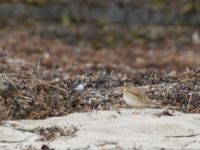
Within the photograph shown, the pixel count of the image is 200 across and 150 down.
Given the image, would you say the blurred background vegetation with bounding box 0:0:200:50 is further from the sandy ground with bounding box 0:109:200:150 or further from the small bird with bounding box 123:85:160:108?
the sandy ground with bounding box 0:109:200:150

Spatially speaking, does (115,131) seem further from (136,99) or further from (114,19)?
(114,19)

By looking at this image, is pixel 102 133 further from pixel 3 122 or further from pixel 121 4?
pixel 121 4

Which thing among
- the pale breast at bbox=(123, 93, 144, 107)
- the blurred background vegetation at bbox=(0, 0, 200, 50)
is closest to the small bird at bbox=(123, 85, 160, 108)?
the pale breast at bbox=(123, 93, 144, 107)

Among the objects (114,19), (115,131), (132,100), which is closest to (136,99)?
(132,100)

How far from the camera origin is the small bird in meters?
5.70

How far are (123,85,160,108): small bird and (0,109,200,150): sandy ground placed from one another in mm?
59

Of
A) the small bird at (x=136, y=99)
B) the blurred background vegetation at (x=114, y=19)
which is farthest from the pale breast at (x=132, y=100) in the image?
the blurred background vegetation at (x=114, y=19)

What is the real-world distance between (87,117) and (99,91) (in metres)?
0.73

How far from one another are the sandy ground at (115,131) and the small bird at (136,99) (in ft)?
0.20

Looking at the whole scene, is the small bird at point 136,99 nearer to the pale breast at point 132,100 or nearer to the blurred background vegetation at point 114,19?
the pale breast at point 132,100

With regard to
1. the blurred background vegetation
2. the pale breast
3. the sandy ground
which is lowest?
the sandy ground

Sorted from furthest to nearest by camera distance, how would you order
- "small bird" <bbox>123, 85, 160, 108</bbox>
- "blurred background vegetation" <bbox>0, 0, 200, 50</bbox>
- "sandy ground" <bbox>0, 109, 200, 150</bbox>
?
"blurred background vegetation" <bbox>0, 0, 200, 50</bbox>
"small bird" <bbox>123, 85, 160, 108</bbox>
"sandy ground" <bbox>0, 109, 200, 150</bbox>

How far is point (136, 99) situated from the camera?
570cm

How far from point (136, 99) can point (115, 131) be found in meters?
0.62
